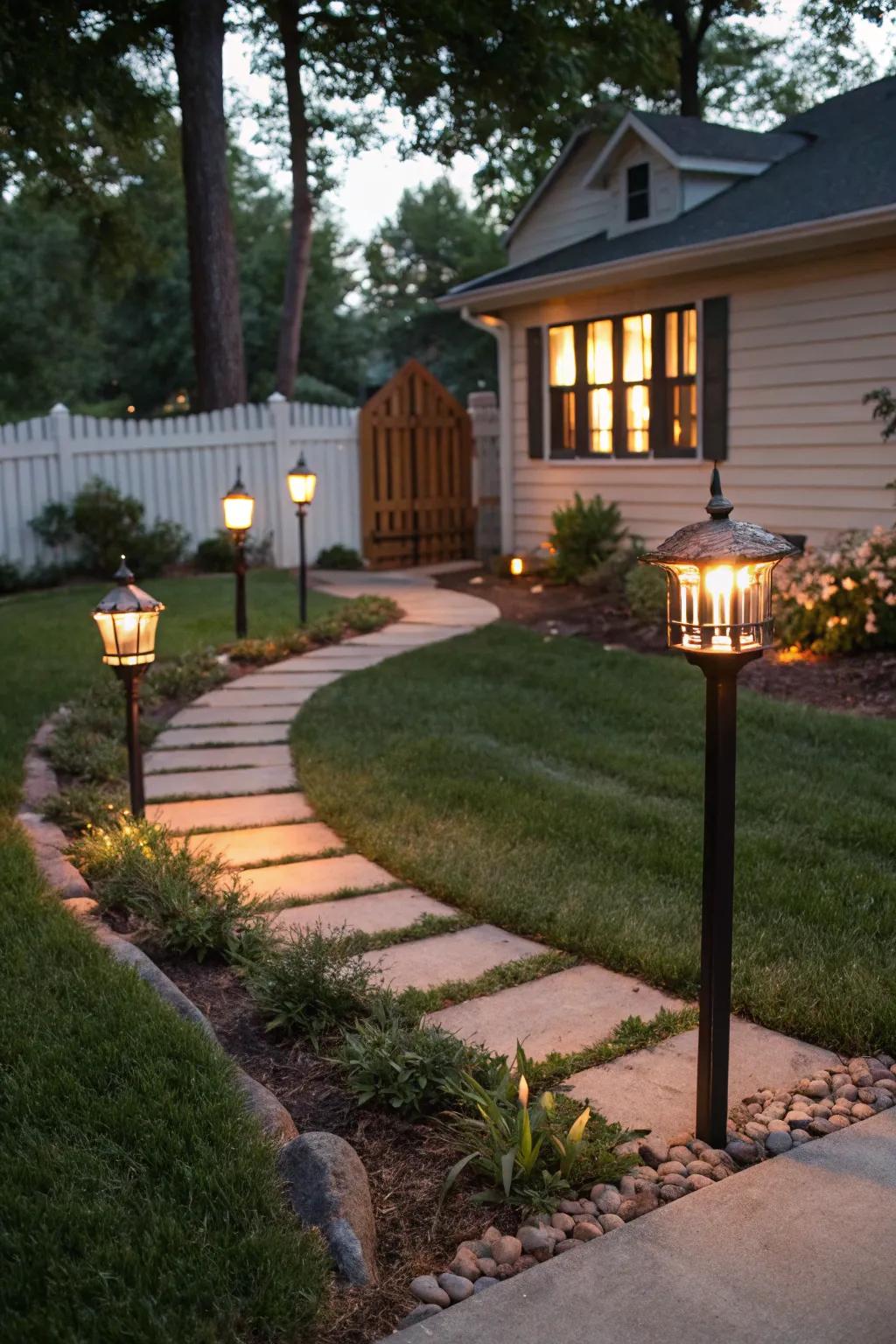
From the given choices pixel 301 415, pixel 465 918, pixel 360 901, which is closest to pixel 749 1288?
pixel 465 918

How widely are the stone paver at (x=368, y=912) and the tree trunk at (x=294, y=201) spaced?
14691 millimetres

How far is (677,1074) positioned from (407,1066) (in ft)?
2.13

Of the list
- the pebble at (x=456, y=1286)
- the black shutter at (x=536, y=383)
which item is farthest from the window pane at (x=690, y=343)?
the pebble at (x=456, y=1286)

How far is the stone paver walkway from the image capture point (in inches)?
122

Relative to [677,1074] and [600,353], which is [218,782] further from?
[600,353]

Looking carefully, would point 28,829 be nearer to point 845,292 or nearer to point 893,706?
point 893,706

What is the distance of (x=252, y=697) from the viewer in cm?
760

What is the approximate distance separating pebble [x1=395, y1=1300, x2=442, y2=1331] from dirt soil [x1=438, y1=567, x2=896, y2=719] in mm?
4429

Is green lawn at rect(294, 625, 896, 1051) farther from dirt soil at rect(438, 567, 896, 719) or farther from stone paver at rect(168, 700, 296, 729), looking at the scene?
dirt soil at rect(438, 567, 896, 719)

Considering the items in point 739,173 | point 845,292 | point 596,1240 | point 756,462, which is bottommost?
point 596,1240

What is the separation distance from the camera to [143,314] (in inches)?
1288

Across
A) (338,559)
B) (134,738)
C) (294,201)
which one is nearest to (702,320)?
(338,559)

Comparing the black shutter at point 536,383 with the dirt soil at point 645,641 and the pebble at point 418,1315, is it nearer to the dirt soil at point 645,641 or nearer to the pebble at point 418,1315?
the dirt soil at point 645,641

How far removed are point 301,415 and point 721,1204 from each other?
12232 mm
